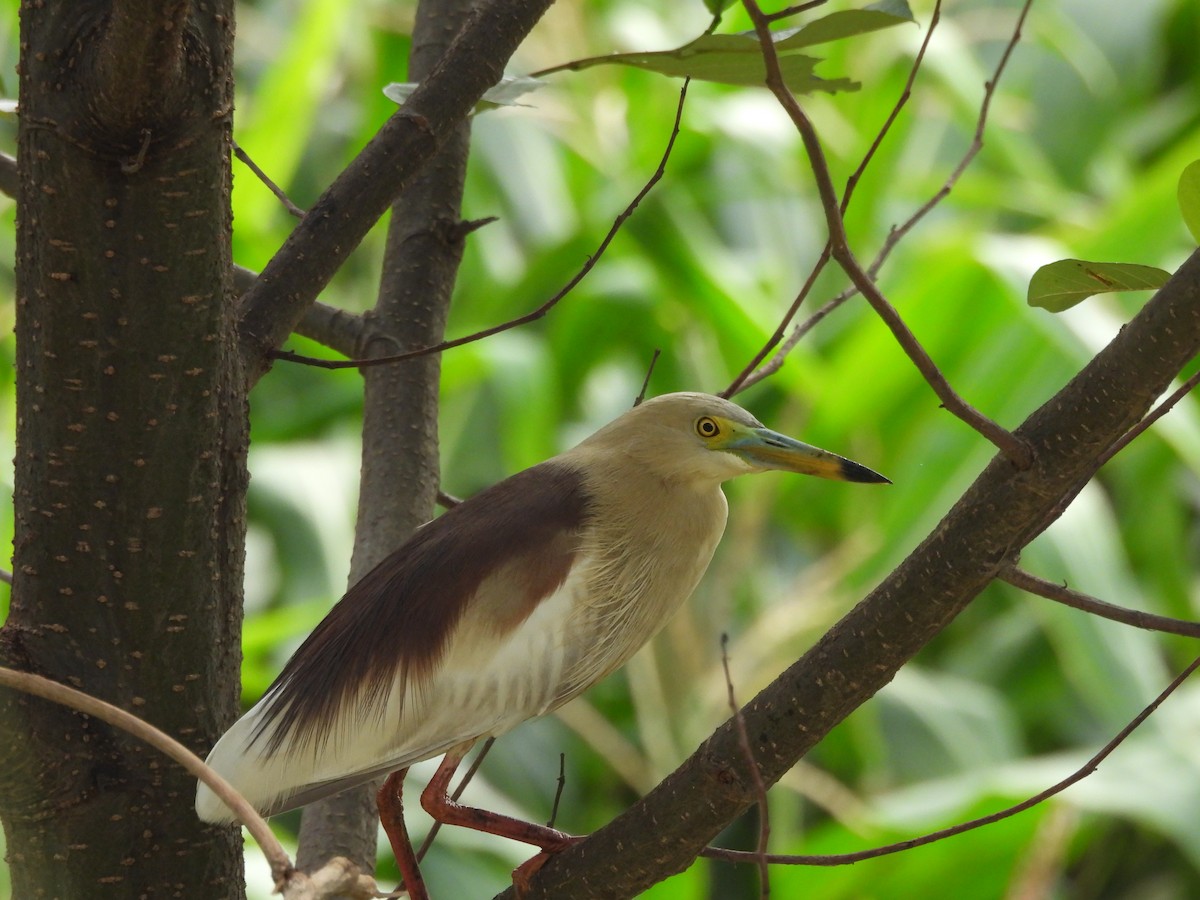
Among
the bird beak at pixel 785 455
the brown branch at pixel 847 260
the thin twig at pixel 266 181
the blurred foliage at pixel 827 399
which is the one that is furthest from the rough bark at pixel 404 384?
the blurred foliage at pixel 827 399

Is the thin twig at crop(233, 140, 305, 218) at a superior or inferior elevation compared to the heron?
superior

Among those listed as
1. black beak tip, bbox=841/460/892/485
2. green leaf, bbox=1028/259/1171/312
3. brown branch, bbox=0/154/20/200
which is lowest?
green leaf, bbox=1028/259/1171/312

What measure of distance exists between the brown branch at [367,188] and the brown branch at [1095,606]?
54 centimetres

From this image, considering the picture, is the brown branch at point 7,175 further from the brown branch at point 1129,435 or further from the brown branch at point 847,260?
the brown branch at point 1129,435

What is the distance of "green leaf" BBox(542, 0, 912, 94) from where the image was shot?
974 millimetres

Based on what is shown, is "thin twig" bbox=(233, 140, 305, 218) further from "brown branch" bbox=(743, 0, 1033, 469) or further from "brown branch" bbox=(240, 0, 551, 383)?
"brown branch" bbox=(743, 0, 1033, 469)

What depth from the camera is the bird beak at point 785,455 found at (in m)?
1.21

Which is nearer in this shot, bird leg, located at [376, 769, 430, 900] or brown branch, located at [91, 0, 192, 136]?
brown branch, located at [91, 0, 192, 136]

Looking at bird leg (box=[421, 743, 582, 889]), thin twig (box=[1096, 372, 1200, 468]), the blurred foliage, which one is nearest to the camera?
thin twig (box=[1096, 372, 1200, 468])

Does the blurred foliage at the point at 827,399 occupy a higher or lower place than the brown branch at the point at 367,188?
higher

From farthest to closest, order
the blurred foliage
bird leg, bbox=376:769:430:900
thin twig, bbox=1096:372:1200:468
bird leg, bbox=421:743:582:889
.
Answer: the blurred foliage < bird leg, bbox=376:769:430:900 < bird leg, bbox=421:743:582:889 < thin twig, bbox=1096:372:1200:468

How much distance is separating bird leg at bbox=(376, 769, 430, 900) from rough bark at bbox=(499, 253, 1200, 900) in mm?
289

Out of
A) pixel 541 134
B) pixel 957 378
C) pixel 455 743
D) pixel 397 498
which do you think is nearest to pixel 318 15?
pixel 541 134

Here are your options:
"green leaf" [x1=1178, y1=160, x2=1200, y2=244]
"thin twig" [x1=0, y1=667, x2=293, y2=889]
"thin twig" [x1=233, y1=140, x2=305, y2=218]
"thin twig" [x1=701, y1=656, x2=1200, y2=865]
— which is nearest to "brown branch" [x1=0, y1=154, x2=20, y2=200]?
"thin twig" [x1=233, y1=140, x2=305, y2=218]
